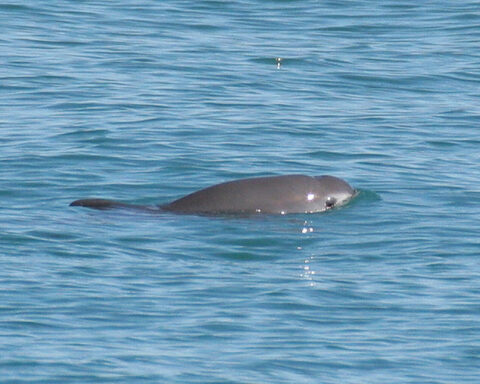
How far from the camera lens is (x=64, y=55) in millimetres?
23734

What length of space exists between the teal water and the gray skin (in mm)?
223

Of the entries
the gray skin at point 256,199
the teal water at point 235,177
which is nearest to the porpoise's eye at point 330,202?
the gray skin at point 256,199

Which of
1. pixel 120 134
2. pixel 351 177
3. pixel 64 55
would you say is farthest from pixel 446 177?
pixel 64 55

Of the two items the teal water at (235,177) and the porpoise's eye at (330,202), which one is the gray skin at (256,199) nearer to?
the porpoise's eye at (330,202)

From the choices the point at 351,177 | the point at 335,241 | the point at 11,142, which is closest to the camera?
the point at 335,241

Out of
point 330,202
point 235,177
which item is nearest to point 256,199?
point 330,202

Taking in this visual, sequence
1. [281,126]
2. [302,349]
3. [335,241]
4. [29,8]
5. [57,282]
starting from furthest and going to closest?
1. [29,8]
2. [281,126]
3. [335,241]
4. [57,282]
5. [302,349]

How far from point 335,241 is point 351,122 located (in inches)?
243

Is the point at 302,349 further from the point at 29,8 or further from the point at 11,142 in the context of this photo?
the point at 29,8

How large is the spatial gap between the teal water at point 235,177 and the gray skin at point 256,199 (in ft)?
0.73

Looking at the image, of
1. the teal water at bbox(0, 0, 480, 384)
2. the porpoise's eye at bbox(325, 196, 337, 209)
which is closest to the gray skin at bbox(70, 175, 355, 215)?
the porpoise's eye at bbox(325, 196, 337, 209)

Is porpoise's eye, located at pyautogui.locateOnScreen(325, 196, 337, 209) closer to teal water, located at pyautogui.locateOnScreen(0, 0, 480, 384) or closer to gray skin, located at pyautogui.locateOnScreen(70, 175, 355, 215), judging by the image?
gray skin, located at pyautogui.locateOnScreen(70, 175, 355, 215)

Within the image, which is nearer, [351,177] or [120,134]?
[351,177]

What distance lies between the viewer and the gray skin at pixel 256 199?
14781 millimetres
